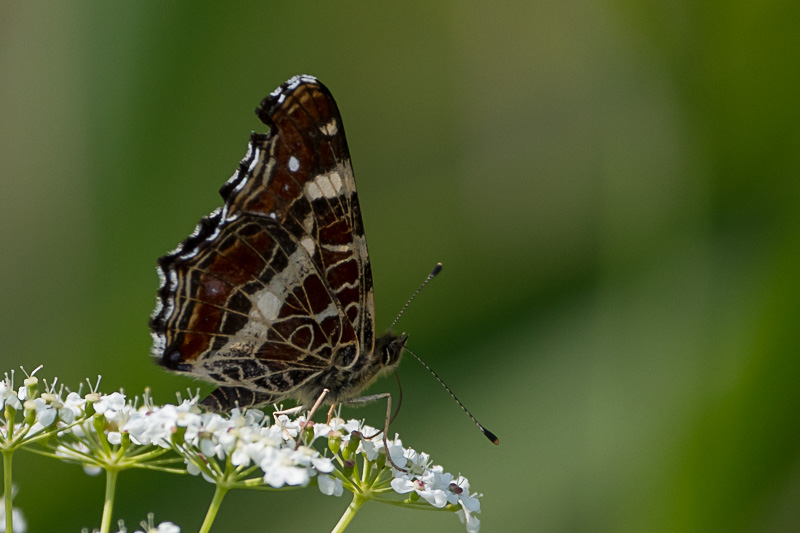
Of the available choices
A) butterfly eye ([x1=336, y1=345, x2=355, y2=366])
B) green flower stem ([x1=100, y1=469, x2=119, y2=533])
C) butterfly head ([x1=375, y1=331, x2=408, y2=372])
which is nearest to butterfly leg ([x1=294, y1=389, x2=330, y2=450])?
butterfly eye ([x1=336, y1=345, x2=355, y2=366])

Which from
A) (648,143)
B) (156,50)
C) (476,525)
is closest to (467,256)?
(648,143)

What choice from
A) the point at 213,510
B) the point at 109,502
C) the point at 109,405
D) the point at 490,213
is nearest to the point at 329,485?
the point at 213,510

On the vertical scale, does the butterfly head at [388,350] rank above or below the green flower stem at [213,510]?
above

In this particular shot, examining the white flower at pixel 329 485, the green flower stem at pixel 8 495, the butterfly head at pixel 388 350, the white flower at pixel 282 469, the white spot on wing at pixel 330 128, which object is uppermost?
the white spot on wing at pixel 330 128

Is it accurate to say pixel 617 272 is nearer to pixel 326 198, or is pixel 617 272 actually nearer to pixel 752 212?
pixel 752 212

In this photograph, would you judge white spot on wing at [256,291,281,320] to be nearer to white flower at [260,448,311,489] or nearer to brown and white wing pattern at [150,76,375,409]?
brown and white wing pattern at [150,76,375,409]

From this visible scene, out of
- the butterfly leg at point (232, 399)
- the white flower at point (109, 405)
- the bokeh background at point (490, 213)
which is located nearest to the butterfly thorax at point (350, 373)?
the butterfly leg at point (232, 399)

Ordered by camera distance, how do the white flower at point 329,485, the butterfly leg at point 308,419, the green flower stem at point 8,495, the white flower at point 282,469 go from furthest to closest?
the butterfly leg at point 308,419, the white flower at point 329,485, the white flower at point 282,469, the green flower stem at point 8,495

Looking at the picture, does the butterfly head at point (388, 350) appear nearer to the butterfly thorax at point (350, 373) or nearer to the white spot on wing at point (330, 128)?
the butterfly thorax at point (350, 373)
